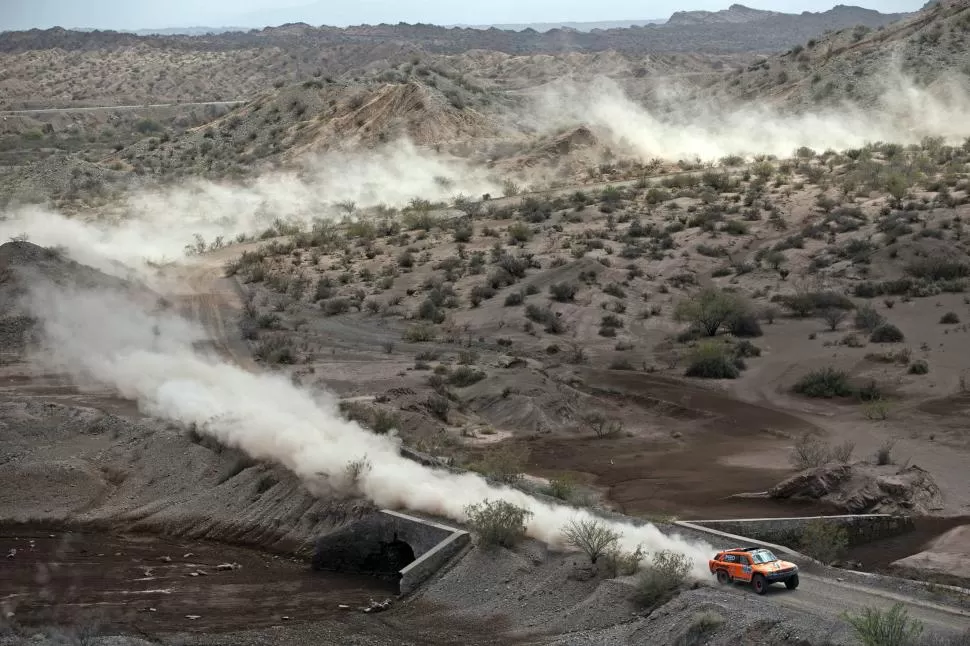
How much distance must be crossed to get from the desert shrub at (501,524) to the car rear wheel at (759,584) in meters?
5.12

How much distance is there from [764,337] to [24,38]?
182 metres

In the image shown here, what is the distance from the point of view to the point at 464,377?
124 ft

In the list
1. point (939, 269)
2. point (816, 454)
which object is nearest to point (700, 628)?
point (816, 454)

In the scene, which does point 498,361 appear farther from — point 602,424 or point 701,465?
point 701,465

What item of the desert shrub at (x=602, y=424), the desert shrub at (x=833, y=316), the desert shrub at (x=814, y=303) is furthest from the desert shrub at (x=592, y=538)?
the desert shrub at (x=814, y=303)

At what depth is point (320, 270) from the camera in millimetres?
54406

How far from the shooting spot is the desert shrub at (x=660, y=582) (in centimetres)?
1981

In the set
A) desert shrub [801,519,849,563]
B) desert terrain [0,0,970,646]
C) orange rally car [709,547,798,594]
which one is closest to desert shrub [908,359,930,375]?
desert terrain [0,0,970,646]

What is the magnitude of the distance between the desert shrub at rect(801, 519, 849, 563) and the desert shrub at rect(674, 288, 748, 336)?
2036cm

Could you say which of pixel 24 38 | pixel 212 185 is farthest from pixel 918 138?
pixel 24 38

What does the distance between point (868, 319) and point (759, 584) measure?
25.1 meters

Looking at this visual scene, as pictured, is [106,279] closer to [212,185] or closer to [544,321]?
[544,321]

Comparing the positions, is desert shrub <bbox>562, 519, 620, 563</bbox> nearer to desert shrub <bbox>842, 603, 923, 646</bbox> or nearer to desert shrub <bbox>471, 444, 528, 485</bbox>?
desert shrub <bbox>471, 444, 528, 485</bbox>

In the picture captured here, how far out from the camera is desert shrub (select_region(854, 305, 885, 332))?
1655 inches
